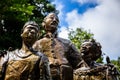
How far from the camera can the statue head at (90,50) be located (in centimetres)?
804

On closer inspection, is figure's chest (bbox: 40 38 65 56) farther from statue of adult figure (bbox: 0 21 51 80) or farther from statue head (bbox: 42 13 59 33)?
statue of adult figure (bbox: 0 21 51 80)

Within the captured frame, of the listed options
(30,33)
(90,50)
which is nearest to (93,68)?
(90,50)

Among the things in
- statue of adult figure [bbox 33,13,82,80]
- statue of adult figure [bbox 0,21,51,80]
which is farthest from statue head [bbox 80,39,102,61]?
statue of adult figure [bbox 0,21,51,80]

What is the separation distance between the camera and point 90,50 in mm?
8039

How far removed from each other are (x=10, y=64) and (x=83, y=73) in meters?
1.77

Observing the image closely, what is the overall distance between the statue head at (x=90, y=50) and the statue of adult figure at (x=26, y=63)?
1.56 metres

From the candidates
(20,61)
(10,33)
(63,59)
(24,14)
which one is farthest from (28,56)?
(10,33)

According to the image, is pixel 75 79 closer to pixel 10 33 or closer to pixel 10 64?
pixel 10 64

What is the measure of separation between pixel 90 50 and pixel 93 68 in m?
0.28

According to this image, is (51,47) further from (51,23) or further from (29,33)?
(29,33)

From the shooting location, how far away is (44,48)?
819cm

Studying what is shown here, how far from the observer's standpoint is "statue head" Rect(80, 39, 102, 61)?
804cm

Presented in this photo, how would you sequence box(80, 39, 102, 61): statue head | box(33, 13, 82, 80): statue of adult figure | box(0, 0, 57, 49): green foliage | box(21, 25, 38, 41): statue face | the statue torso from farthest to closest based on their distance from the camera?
box(0, 0, 57, 49): green foliage
box(80, 39, 102, 61): statue head
box(33, 13, 82, 80): statue of adult figure
box(21, 25, 38, 41): statue face
the statue torso

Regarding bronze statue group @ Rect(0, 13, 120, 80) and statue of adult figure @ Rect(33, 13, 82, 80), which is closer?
bronze statue group @ Rect(0, 13, 120, 80)
